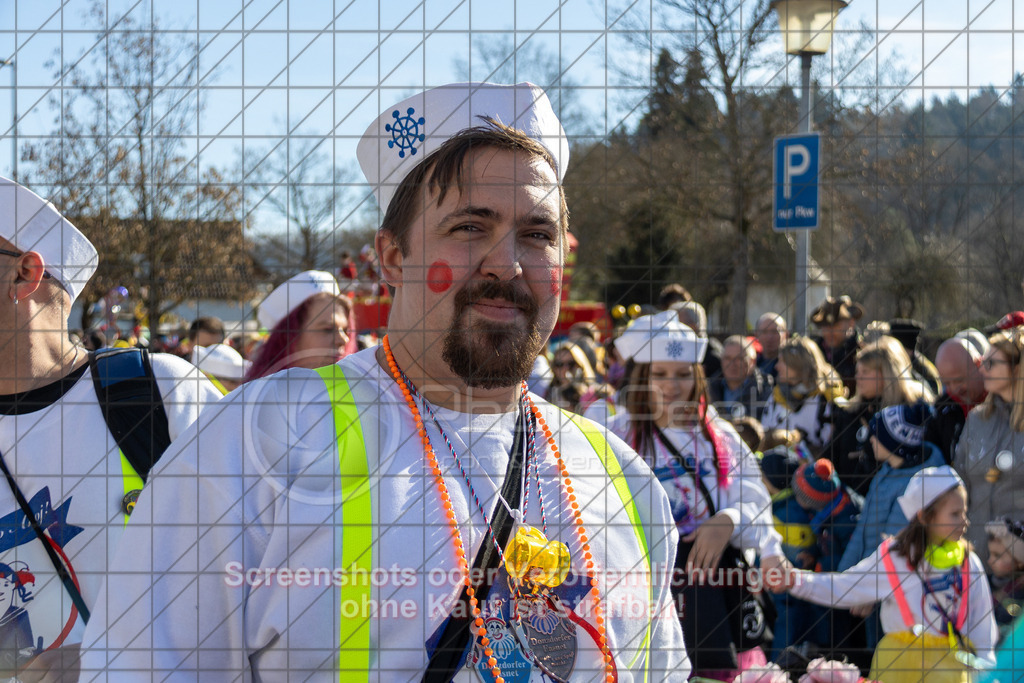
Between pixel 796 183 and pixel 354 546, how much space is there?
0.91 metres

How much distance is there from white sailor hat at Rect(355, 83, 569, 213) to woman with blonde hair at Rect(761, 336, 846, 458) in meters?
2.03

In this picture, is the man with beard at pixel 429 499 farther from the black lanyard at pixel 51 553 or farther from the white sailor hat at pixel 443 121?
the black lanyard at pixel 51 553

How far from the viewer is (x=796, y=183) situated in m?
1.52

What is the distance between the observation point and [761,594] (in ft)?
9.28

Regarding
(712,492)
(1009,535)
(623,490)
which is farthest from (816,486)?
(623,490)

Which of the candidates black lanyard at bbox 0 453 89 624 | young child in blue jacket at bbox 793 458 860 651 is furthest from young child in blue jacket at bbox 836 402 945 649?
black lanyard at bbox 0 453 89 624

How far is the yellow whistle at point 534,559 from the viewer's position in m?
1.34

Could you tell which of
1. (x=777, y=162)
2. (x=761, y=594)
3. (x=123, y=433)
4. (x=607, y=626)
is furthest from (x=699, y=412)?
(x=123, y=433)

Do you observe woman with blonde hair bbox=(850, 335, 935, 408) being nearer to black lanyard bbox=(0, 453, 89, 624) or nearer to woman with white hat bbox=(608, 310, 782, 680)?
woman with white hat bbox=(608, 310, 782, 680)

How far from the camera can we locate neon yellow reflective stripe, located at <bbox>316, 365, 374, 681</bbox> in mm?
1279

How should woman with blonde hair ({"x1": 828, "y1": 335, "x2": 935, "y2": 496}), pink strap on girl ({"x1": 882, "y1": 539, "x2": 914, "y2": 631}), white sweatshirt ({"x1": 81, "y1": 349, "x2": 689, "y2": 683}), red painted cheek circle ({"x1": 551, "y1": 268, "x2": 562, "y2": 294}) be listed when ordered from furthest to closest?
1. woman with blonde hair ({"x1": 828, "y1": 335, "x2": 935, "y2": 496})
2. pink strap on girl ({"x1": 882, "y1": 539, "x2": 914, "y2": 631})
3. red painted cheek circle ({"x1": 551, "y1": 268, "x2": 562, "y2": 294})
4. white sweatshirt ({"x1": 81, "y1": 349, "x2": 689, "y2": 683})

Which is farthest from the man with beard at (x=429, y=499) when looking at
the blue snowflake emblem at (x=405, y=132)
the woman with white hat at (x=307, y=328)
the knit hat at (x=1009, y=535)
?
the woman with white hat at (x=307, y=328)

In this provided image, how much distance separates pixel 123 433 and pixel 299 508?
0.65 meters

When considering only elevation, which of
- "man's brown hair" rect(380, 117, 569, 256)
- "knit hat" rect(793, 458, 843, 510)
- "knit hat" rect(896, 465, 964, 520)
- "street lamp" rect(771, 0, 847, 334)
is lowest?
"knit hat" rect(793, 458, 843, 510)
